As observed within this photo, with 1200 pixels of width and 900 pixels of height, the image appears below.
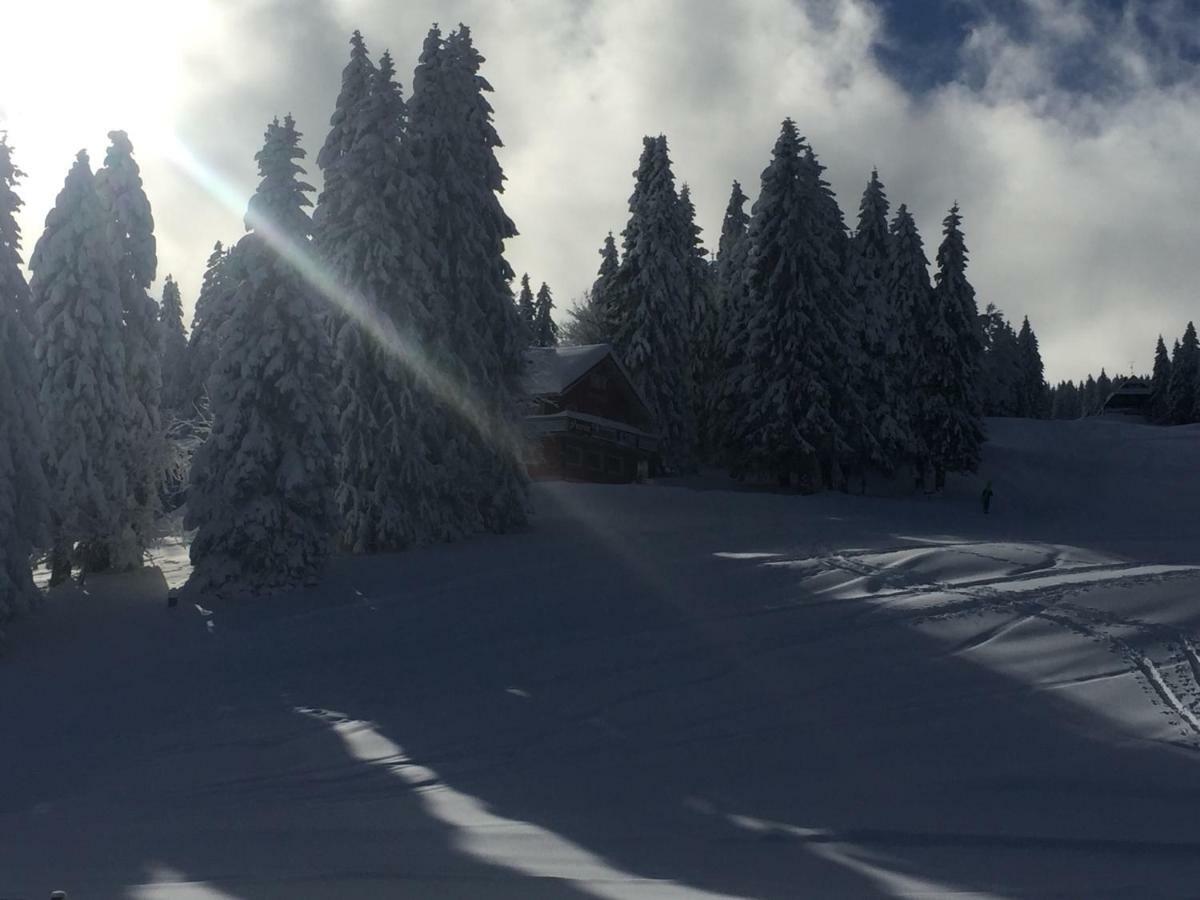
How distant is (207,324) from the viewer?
114ft

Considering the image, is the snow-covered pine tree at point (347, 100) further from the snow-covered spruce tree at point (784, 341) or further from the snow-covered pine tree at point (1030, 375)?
the snow-covered pine tree at point (1030, 375)

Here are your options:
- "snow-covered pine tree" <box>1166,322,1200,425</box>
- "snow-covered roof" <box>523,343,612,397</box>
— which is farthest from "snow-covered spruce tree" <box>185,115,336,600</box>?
"snow-covered pine tree" <box>1166,322,1200,425</box>

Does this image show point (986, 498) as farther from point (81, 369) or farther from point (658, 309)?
point (81, 369)

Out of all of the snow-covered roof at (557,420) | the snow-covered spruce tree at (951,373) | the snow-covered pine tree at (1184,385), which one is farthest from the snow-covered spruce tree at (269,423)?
the snow-covered pine tree at (1184,385)

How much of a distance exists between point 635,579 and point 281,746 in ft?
37.1

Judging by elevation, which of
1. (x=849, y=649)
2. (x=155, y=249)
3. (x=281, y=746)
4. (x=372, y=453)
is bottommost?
(x=281, y=746)

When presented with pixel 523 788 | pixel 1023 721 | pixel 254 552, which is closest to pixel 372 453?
pixel 254 552

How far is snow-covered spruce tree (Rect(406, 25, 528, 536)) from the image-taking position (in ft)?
106

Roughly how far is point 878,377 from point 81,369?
35.0 meters

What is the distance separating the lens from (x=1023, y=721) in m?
13.1

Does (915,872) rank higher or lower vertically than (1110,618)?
lower

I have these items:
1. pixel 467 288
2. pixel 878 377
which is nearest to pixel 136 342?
pixel 467 288

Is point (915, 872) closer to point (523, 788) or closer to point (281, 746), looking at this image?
point (523, 788)

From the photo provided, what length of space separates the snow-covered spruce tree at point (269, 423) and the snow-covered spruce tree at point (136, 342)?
18.7 feet
